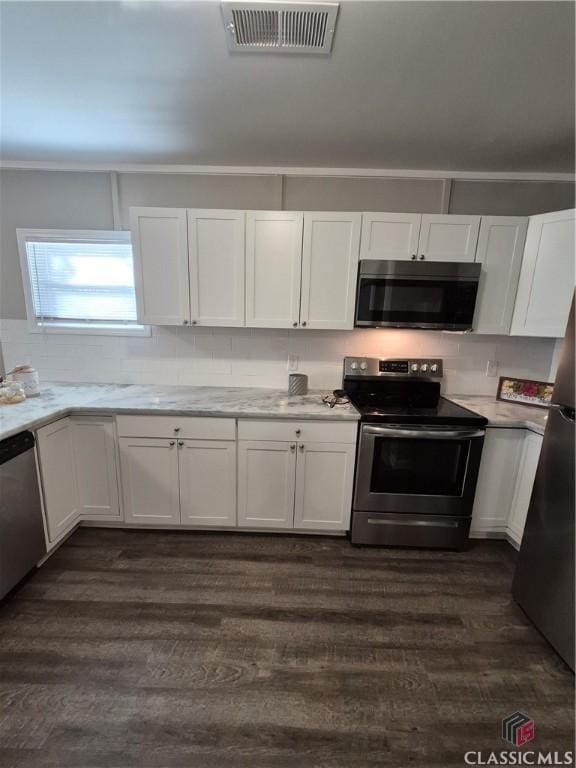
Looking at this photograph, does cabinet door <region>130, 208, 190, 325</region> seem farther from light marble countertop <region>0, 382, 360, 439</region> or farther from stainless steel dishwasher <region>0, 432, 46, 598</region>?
stainless steel dishwasher <region>0, 432, 46, 598</region>

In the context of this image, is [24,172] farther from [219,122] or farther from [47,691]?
[47,691]

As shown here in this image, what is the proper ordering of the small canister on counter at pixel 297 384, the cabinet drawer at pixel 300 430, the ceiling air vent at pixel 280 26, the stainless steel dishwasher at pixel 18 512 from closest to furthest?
the ceiling air vent at pixel 280 26 → the stainless steel dishwasher at pixel 18 512 → the cabinet drawer at pixel 300 430 → the small canister on counter at pixel 297 384

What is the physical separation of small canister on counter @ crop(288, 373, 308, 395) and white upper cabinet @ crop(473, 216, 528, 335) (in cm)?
132

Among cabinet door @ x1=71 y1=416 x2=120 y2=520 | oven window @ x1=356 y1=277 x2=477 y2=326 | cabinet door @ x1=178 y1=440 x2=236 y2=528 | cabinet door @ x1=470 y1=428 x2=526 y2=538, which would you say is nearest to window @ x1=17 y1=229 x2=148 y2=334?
cabinet door @ x1=71 y1=416 x2=120 y2=520

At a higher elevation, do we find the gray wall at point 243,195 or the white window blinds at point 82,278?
the gray wall at point 243,195

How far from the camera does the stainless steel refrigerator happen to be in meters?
1.55

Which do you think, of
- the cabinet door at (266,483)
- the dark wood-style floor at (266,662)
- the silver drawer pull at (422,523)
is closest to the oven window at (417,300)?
the cabinet door at (266,483)

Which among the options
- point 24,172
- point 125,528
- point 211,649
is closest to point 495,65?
point 211,649

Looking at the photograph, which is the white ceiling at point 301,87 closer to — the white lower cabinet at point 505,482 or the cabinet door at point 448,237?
the cabinet door at point 448,237

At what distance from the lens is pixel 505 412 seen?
238 cm

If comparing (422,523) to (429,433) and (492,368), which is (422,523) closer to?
(429,433)

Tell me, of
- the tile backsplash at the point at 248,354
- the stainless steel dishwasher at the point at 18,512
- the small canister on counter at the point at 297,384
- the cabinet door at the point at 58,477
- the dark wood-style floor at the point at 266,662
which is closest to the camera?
the dark wood-style floor at the point at 266,662

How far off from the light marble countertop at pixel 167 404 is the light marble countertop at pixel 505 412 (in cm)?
94

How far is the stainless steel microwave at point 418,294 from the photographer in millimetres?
2258
